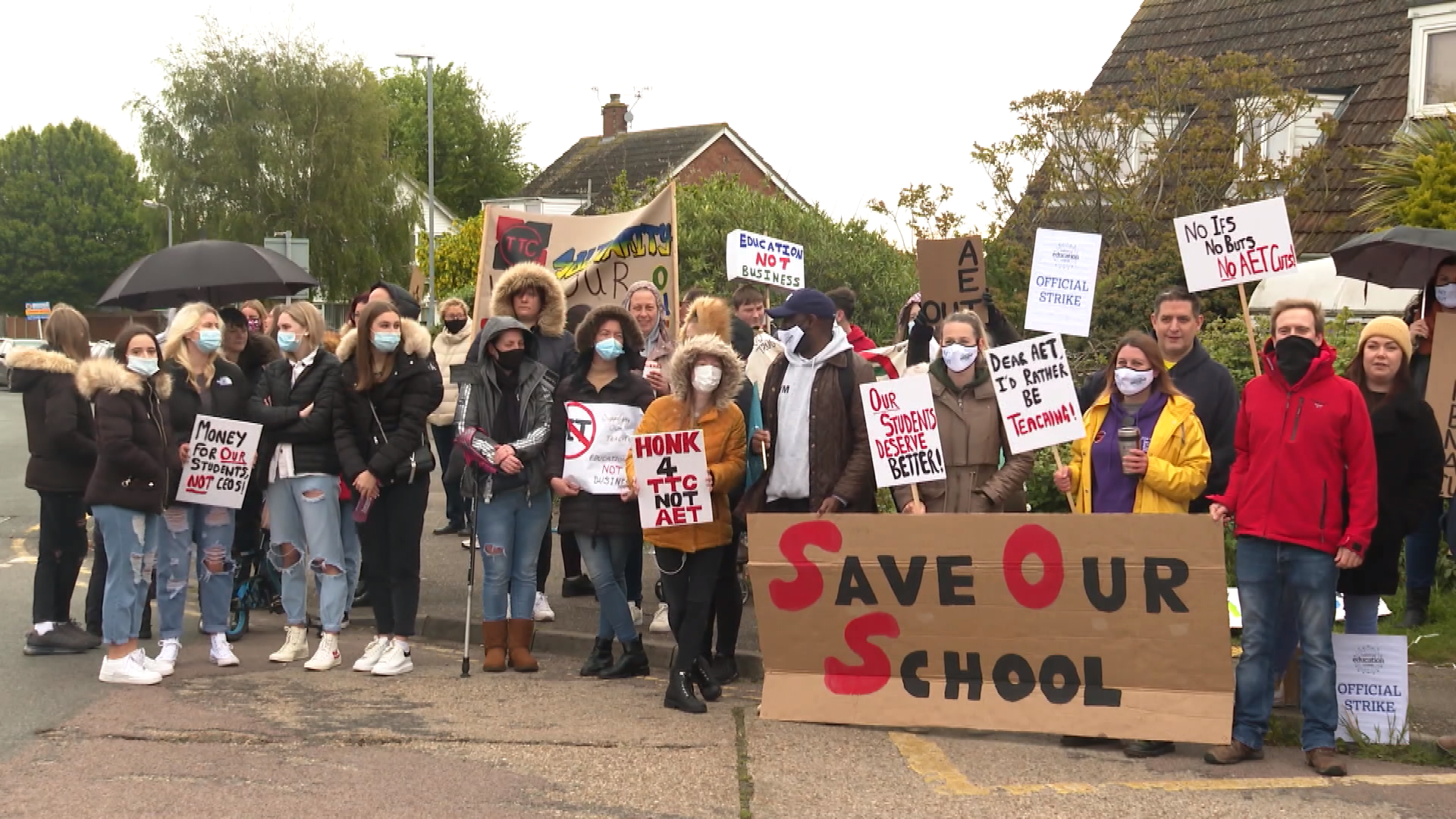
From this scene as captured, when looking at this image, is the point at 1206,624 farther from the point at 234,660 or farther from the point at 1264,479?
the point at 234,660

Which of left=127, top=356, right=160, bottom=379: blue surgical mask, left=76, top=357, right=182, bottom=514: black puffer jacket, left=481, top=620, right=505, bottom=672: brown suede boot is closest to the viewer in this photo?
left=76, top=357, right=182, bottom=514: black puffer jacket

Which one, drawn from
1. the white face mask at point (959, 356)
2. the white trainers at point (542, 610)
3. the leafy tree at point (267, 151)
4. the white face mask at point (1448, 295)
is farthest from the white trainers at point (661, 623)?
the leafy tree at point (267, 151)

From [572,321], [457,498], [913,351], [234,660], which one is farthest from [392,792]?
[457,498]

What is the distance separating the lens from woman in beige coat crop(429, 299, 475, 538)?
1230 centimetres

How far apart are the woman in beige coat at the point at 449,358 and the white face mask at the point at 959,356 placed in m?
5.08

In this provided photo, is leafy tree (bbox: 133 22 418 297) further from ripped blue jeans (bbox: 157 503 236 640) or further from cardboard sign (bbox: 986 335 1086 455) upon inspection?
Answer: cardboard sign (bbox: 986 335 1086 455)

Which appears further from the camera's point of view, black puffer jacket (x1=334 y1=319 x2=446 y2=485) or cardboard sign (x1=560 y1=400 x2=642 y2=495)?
black puffer jacket (x1=334 y1=319 x2=446 y2=485)

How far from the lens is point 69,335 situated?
9.30 meters

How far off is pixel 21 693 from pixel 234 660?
1100 millimetres

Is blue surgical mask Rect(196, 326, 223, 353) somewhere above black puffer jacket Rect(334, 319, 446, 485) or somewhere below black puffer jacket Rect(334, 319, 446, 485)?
above

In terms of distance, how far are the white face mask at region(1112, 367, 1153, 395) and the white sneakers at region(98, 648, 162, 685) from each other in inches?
200

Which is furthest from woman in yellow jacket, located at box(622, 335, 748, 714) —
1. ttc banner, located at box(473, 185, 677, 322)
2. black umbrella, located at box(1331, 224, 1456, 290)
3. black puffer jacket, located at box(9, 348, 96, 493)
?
ttc banner, located at box(473, 185, 677, 322)

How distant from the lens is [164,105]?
5447 cm

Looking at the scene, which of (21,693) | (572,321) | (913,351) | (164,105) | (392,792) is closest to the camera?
(392,792)
